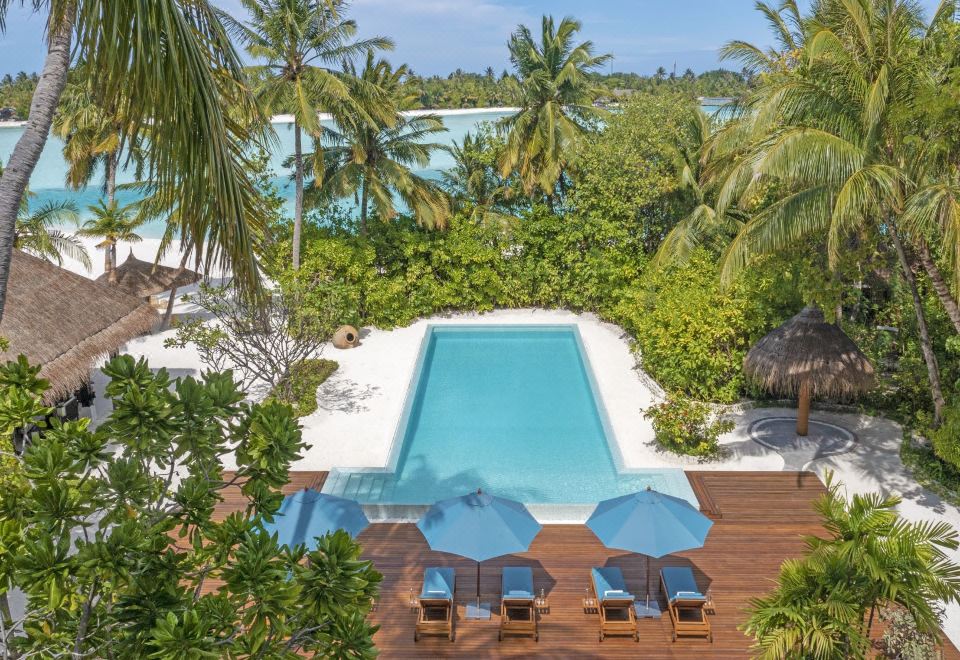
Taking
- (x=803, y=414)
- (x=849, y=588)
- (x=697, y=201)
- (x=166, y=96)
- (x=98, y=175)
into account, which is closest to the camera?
(x=166, y=96)

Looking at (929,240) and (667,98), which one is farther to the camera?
(667,98)

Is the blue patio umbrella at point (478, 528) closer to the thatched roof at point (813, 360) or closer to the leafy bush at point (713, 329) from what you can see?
the thatched roof at point (813, 360)

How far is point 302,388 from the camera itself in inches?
560

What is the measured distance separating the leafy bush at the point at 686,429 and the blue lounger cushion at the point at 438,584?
5.04 meters

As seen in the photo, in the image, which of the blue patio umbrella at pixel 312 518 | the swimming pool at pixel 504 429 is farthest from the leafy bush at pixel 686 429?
the blue patio umbrella at pixel 312 518

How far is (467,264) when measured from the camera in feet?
64.3

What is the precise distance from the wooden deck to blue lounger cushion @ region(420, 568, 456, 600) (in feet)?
1.20

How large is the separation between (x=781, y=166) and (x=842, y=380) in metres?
3.92

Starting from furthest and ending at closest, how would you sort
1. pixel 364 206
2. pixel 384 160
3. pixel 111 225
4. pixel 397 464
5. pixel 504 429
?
pixel 364 206 → pixel 384 160 → pixel 111 225 → pixel 504 429 → pixel 397 464

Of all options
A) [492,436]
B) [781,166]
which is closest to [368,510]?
[492,436]

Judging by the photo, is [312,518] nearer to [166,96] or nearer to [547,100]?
[166,96]

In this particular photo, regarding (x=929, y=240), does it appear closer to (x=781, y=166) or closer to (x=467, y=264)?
(x=781, y=166)

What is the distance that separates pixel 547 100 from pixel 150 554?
1824 centimetres

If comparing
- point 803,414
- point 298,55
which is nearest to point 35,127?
point 803,414
